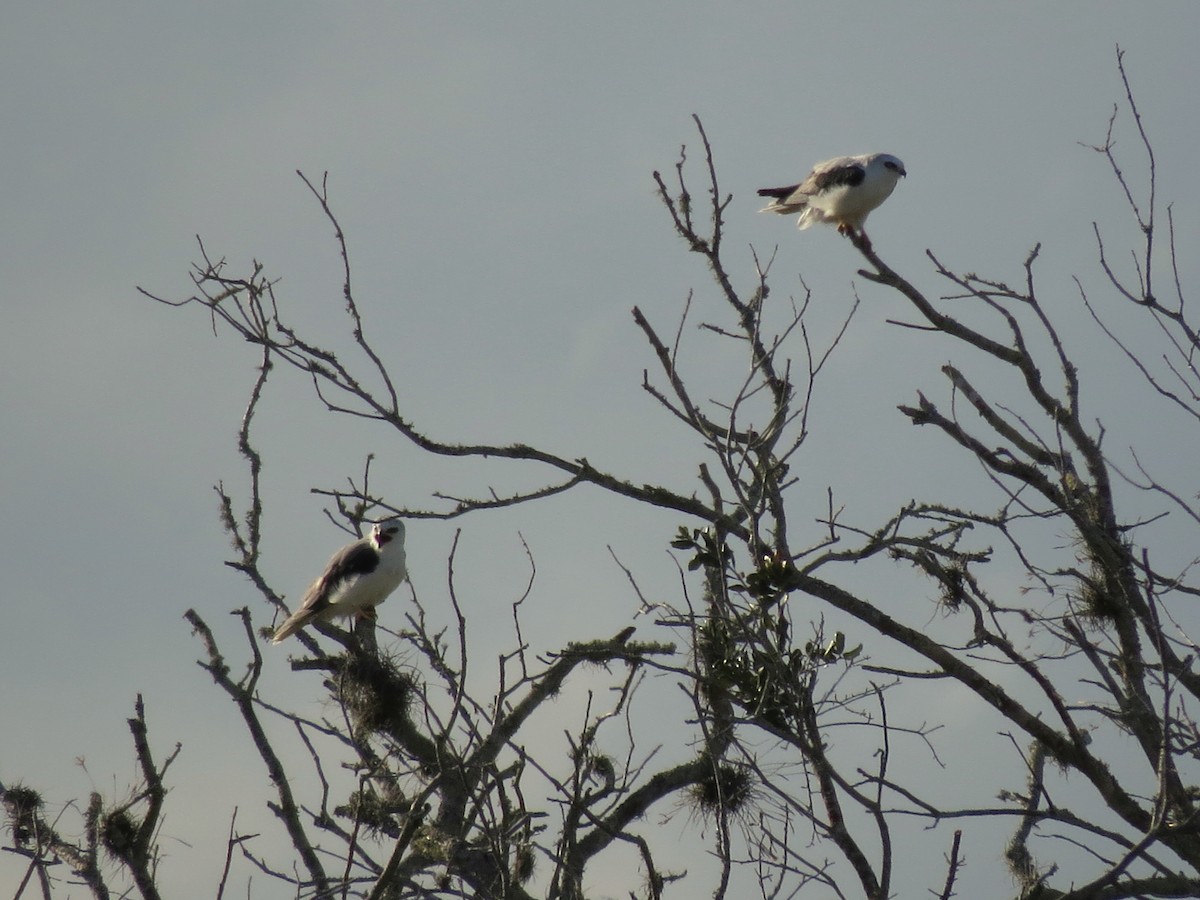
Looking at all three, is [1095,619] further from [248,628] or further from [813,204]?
[813,204]

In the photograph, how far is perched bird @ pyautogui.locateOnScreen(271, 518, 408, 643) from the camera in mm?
10055

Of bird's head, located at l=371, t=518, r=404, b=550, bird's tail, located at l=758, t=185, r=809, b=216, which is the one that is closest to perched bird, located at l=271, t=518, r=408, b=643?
bird's head, located at l=371, t=518, r=404, b=550

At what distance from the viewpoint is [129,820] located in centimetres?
616

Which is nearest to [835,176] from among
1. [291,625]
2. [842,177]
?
[842,177]

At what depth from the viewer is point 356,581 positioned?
10.3 m

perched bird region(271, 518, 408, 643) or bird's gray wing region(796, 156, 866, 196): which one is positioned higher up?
bird's gray wing region(796, 156, 866, 196)

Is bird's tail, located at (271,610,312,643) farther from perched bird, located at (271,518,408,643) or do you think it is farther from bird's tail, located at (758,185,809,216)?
bird's tail, located at (758,185,809,216)

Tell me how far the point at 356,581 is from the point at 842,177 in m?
4.99

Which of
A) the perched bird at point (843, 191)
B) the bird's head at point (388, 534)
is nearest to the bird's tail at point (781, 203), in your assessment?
the perched bird at point (843, 191)

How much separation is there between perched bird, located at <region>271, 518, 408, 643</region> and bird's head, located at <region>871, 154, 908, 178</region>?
4844 millimetres

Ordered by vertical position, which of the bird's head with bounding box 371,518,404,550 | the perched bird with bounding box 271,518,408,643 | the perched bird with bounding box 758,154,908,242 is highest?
the perched bird with bounding box 758,154,908,242

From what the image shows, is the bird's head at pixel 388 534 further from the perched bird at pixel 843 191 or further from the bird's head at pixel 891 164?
the bird's head at pixel 891 164

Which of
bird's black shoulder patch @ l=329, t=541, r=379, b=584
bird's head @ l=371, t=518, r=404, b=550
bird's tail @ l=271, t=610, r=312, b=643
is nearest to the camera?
bird's tail @ l=271, t=610, r=312, b=643

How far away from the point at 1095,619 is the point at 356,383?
3.69 m
